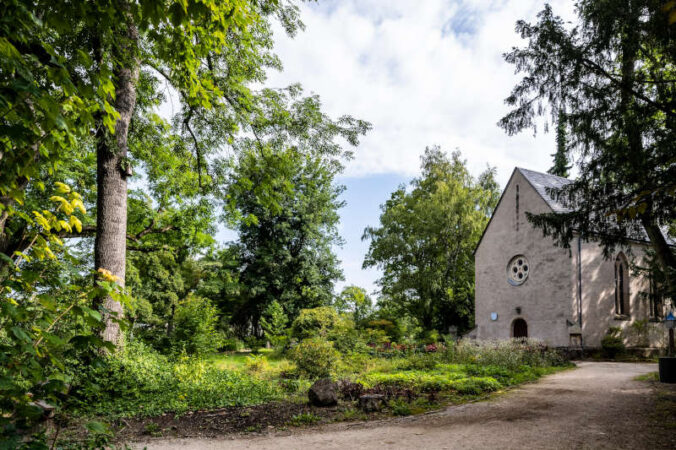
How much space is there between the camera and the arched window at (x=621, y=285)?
2186 centimetres

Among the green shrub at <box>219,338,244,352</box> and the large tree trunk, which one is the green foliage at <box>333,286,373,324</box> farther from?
the large tree trunk

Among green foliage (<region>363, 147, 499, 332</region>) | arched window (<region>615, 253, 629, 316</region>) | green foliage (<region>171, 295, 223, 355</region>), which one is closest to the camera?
green foliage (<region>171, 295, 223, 355</region>)

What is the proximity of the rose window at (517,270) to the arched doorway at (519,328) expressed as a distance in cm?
196

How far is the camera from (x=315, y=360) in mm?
11492

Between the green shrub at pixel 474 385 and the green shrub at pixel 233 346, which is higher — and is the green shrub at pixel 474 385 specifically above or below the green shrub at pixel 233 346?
above

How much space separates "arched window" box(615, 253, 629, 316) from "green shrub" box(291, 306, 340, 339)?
1533 centimetres

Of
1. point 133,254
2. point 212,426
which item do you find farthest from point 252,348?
point 212,426

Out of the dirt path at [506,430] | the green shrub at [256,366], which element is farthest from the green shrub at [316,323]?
the dirt path at [506,430]

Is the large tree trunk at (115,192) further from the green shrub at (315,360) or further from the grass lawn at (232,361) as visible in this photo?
the green shrub at (315,360)

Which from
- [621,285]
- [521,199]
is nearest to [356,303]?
[521,199]

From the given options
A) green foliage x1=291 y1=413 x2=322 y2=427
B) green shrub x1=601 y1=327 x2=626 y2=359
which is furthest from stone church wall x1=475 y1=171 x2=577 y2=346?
green foliage x1=291 y1=413 x2=322 y2=427

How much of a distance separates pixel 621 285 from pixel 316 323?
16.3m

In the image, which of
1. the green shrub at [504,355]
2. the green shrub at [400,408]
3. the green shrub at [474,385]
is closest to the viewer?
the green shrub at [400,408]

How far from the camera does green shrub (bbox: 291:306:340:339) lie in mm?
15609
